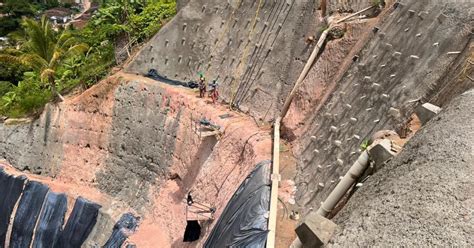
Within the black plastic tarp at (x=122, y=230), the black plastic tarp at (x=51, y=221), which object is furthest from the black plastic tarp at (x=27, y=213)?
the black plastic tarp at (x=122, y=230)

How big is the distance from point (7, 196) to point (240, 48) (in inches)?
617

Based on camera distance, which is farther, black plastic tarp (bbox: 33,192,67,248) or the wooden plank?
black plastic tarp (bbox: 33,192,67,248)

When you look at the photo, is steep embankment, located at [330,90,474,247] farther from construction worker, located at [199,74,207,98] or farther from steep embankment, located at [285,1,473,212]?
construction worker, located at [199,74,207,98]

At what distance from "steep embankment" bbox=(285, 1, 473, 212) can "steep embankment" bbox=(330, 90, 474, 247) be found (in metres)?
3.34

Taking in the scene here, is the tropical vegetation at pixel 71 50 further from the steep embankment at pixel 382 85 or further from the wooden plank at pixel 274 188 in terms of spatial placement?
the steep embankment at pixel 382 85

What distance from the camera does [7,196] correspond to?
24.1 meters

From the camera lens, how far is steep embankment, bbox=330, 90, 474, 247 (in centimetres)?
520

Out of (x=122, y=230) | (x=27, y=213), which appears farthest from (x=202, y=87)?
(x=27, y=213)

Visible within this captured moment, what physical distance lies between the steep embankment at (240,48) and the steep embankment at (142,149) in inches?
54.7

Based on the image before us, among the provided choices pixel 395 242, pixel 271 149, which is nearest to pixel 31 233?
pixel 271 149

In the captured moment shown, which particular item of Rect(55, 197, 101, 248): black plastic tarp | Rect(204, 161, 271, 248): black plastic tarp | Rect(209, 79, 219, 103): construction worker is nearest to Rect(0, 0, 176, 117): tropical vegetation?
Rect(55, 197, 101, 248): black plastic tarp

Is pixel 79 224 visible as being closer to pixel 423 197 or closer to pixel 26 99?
pixel 26 99

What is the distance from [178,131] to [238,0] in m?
7.27

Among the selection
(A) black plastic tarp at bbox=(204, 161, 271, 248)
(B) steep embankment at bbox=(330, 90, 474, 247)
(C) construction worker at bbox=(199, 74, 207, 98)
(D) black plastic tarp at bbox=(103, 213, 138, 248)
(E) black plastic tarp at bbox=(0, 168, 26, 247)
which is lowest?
(E) black plastic tarp at bbox=(0, 168, 26, 247)
